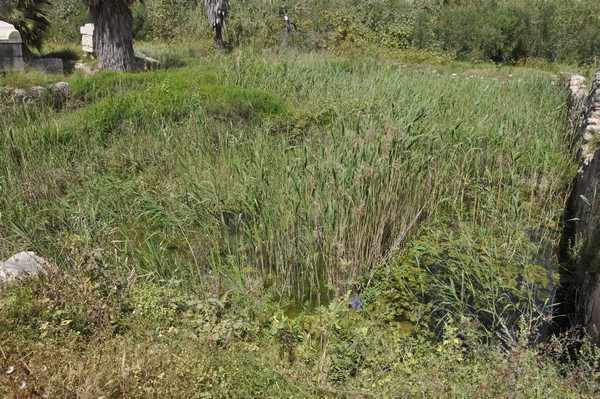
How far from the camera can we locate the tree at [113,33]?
1050 cm

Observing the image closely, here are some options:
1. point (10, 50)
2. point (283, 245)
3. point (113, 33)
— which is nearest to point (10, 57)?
point (10, 50)

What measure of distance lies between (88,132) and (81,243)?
2818 millimetres

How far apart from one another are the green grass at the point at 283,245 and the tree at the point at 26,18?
19.1 feet

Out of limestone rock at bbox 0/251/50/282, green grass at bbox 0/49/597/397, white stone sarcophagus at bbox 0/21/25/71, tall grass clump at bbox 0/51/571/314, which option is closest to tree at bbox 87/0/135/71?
white stone sarcophagus at bbox 0/21/25/71

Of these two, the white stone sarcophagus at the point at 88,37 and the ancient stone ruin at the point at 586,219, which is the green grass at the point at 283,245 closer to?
the ancient stone ruin at the point at 586,219

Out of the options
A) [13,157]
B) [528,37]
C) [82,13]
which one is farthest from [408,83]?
[82,13]

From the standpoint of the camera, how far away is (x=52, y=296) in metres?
3.12

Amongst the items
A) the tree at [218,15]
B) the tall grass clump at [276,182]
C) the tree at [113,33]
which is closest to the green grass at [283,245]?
the tall grass clump at [276,182]

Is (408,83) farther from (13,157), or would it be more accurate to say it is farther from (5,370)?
(5,370)

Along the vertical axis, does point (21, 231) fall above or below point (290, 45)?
below

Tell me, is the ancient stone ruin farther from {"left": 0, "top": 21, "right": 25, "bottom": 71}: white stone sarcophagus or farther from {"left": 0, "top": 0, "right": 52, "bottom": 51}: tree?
{"left": 0, "top": 0, "right": 52, "bottom": 51}: tree

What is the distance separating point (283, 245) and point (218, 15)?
10386 millimetres

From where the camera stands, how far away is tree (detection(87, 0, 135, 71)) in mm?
10500

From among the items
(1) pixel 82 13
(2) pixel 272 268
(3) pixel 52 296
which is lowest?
(2) pixel 272 268
